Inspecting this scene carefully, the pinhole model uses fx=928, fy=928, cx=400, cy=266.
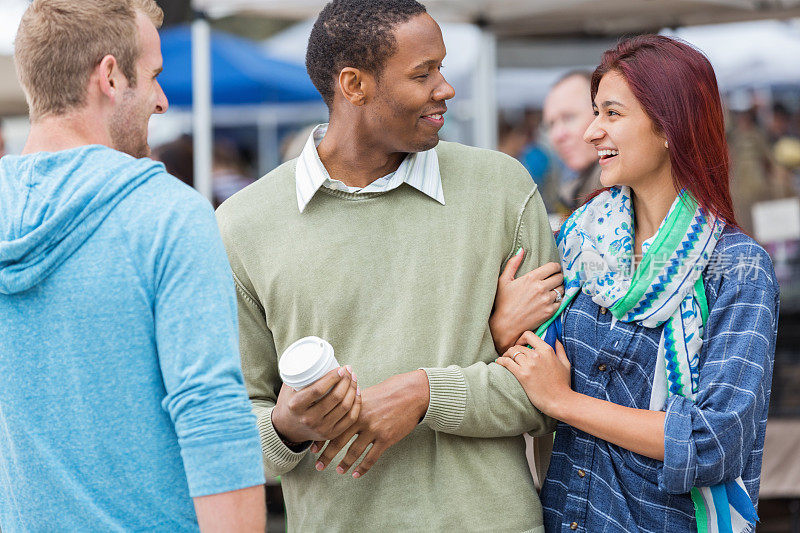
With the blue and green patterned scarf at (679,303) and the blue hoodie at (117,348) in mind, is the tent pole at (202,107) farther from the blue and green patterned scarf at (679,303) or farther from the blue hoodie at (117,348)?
the blue hoodie at (117,348)

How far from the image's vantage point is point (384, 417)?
1.81m

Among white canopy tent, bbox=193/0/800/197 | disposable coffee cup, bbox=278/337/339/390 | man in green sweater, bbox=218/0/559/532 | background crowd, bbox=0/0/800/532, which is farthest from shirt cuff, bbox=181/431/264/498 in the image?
white canopy tent, bbox=193/0/800/197

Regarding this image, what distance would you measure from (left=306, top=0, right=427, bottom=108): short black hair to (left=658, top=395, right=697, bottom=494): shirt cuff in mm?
909

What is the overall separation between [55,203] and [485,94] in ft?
12.6

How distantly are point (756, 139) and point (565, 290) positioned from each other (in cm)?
430

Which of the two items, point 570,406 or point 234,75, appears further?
point 234,75

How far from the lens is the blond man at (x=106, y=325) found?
134cm

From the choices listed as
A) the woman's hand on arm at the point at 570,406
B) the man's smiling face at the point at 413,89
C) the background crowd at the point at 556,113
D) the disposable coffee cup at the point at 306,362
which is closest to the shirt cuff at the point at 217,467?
the disposable coffee cup at the point at 306,362

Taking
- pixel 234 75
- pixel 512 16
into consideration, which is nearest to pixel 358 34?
pixel 512 16

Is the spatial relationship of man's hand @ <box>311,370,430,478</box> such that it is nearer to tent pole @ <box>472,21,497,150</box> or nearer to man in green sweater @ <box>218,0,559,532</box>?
man in green sweater @ <box>218,0,559,532</box>

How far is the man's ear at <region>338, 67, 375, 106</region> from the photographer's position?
1.97m

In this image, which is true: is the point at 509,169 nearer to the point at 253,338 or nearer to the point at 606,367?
the point at 606,367

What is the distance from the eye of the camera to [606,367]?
6.19 feet

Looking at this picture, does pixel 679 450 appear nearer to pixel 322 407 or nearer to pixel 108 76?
pixel 322 407
